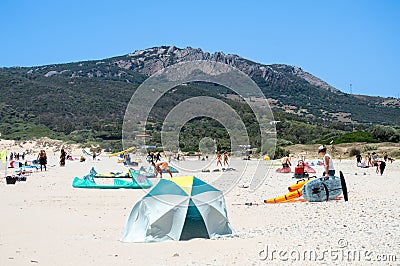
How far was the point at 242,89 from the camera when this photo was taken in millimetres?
19953

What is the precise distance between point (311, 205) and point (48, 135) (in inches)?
2552

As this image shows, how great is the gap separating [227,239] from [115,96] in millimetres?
94921

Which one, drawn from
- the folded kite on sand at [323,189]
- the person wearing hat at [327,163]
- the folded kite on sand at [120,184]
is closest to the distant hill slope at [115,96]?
the folded kite on sand at [120,184]

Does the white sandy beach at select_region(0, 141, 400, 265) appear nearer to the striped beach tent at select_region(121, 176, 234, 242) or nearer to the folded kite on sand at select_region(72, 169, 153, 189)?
the striped beach tent at select_region(121, 176, 234, 242)

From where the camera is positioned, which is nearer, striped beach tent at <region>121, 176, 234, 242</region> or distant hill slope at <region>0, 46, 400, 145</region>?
striped beach tent at <region>121, 176, 234, 242</region>

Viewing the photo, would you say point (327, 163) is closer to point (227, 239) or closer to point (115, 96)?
point (227, 239)

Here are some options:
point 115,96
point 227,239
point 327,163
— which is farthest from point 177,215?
point 115,96

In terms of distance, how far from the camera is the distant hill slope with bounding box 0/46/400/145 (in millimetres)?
85312

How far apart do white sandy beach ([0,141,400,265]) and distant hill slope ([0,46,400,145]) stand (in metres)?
28.6

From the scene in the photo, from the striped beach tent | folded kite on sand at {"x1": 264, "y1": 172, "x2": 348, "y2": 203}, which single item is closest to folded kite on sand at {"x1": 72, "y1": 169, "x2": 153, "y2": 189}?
folded kite on sand at {"x1": 264, "y1": 172, "x2": 348, "y2": 203}

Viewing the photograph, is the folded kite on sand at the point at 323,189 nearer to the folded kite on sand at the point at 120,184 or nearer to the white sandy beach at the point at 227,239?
the white sandy beach at the point at 227,239

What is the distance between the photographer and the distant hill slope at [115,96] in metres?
85.3

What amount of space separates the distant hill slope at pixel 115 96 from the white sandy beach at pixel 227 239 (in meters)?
28.6

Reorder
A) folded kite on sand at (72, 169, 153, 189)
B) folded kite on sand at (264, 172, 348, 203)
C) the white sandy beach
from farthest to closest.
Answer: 1. folded kite on sand at (72, 169, 153, 189)
2. folded kite on sand at (264, 172, 348, 203)
3. the white sandy beach
